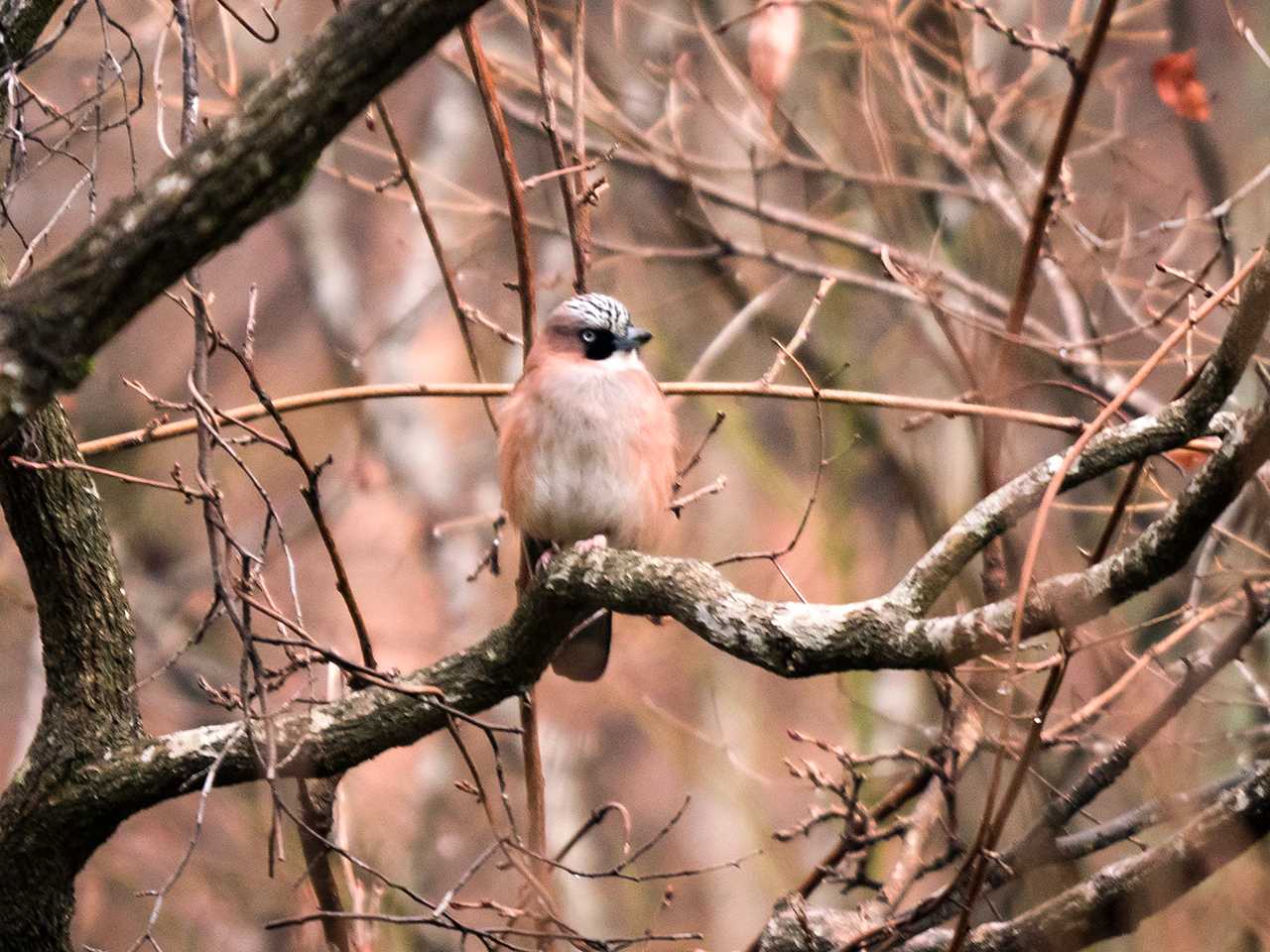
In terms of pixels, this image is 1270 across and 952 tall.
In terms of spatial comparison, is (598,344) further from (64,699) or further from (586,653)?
(64,699)

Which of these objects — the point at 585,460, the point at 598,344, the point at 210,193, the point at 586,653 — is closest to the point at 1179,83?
the point at 598,344

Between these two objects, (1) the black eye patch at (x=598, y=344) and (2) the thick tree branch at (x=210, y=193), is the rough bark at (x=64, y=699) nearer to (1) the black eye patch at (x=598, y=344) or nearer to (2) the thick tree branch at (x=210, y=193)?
(2) the thick tree branch at (x=210, y=193)

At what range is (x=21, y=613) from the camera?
9500 millimetres

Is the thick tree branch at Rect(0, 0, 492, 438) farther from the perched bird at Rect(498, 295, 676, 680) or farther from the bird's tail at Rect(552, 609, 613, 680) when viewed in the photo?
the bird's tail at Rect(552, 609, 613, 680)

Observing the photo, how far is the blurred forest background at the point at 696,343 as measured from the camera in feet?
19.5

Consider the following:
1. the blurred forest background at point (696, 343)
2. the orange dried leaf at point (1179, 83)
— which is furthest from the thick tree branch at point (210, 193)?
the orange dried leaf at point (1179, 83)

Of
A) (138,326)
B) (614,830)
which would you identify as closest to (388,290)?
(138,326)

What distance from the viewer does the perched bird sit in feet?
16.0

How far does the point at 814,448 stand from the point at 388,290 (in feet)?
17.3

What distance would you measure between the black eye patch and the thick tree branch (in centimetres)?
280

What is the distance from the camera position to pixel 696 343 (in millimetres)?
9539

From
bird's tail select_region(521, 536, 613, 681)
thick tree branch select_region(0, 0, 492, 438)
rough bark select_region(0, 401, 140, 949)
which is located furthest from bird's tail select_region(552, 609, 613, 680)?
thick tree branch select_region(0, 0, 492, 438)

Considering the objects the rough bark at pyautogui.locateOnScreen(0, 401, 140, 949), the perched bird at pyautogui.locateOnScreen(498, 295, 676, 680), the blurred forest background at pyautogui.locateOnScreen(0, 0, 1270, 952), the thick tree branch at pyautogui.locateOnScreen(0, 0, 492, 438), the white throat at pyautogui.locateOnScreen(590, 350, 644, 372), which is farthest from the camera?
the blurred forest background at pyautogui.locateOnScreen(0, 0, 1270, 952)

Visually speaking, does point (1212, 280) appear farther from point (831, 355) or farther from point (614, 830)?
point (614, 830)
